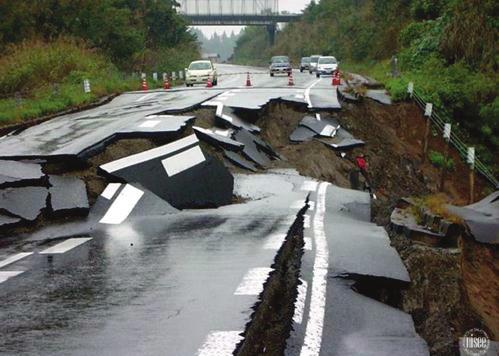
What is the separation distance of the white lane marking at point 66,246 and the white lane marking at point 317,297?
2.62 metres

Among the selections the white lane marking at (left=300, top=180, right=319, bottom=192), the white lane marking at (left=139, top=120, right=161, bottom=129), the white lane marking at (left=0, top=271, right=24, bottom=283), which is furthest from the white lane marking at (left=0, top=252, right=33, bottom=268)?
the white lane marking at (left=139, top=120, right=161, bottom=129)

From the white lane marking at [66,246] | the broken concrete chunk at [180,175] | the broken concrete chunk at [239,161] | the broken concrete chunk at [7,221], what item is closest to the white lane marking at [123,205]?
the broken concrete chunk at [180,175]

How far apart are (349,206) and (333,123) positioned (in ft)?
27.5

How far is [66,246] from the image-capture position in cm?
661

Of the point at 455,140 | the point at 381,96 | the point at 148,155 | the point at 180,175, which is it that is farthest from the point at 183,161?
the point at 381,96

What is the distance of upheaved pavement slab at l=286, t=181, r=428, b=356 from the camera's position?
162 inches

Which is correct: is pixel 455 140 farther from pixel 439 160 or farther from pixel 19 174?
pixel 19 174

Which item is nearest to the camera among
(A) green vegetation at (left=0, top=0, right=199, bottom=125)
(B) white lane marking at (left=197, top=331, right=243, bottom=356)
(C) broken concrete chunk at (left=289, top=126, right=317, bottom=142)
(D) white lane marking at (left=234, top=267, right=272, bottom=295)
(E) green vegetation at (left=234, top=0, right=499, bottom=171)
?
(B) white lane marking at (left=197, top=331, right=243, bottom=356)

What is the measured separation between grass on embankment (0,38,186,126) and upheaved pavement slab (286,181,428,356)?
12532 mm

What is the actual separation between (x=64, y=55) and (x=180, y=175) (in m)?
22.2

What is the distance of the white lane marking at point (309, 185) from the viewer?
10.3 m

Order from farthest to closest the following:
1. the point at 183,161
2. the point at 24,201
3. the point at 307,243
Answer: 1. the point at 183,161
2. the point at 24,201
3. the point at 307,243

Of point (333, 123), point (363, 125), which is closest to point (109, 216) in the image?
point (333, 123)

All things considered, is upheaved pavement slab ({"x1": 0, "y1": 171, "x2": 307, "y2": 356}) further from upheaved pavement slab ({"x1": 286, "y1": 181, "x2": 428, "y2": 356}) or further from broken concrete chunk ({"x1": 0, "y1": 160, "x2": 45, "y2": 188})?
broken concrete chunk ({"x1": 0, "y1": 160, "x2": 45, "y2": 188})
